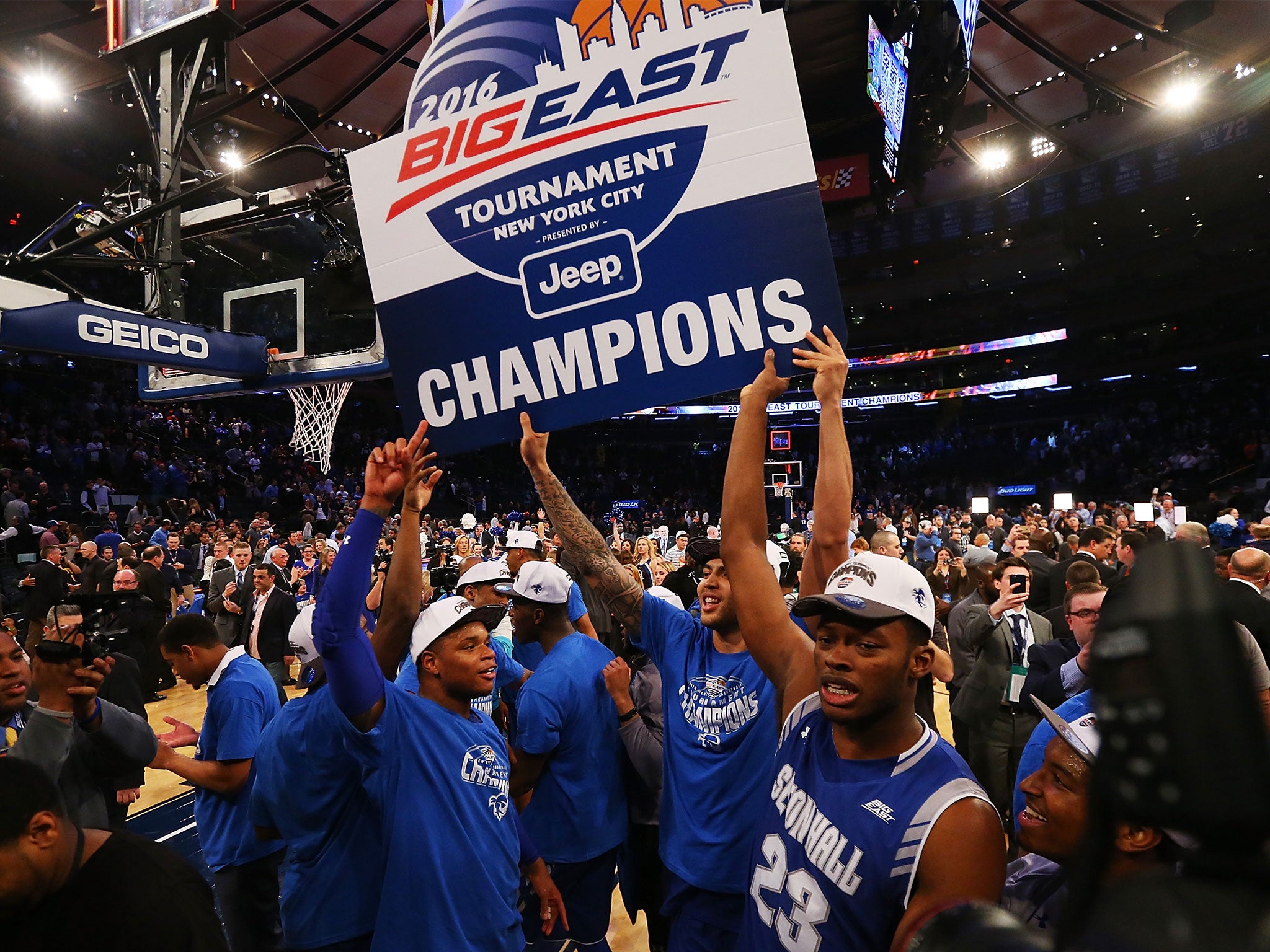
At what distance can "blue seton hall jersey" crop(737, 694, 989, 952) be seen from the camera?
150 cm

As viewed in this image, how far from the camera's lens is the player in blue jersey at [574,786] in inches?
121

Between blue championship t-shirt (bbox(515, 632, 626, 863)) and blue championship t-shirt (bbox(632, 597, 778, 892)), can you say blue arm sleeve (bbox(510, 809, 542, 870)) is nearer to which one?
blue championship t-shirt (bbox(515, 632, 626, 863))

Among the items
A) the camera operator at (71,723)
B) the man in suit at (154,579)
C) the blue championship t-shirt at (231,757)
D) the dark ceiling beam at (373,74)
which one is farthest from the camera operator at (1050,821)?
the dark ceiling beam at (373,74)

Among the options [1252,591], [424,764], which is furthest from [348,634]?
[1252,591]

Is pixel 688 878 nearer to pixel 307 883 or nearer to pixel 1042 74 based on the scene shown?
pixel 307 883

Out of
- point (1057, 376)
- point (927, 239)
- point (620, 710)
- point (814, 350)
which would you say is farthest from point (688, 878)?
point (1057, 376)

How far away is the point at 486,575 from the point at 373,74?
1142 centimetres

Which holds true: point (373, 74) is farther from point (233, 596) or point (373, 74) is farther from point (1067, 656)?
point (1067, 656)

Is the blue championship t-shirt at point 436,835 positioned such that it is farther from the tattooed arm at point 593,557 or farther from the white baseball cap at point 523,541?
the white baseball cap at point 523,541

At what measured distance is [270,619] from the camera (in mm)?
7441

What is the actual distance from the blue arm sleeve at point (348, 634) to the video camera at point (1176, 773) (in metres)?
1.90

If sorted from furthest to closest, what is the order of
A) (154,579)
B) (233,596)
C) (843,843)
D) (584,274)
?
(154,579) < (233,596) < (584,274) < (843,843)

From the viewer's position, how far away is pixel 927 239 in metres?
A: 27.4

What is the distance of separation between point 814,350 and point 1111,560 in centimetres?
895
